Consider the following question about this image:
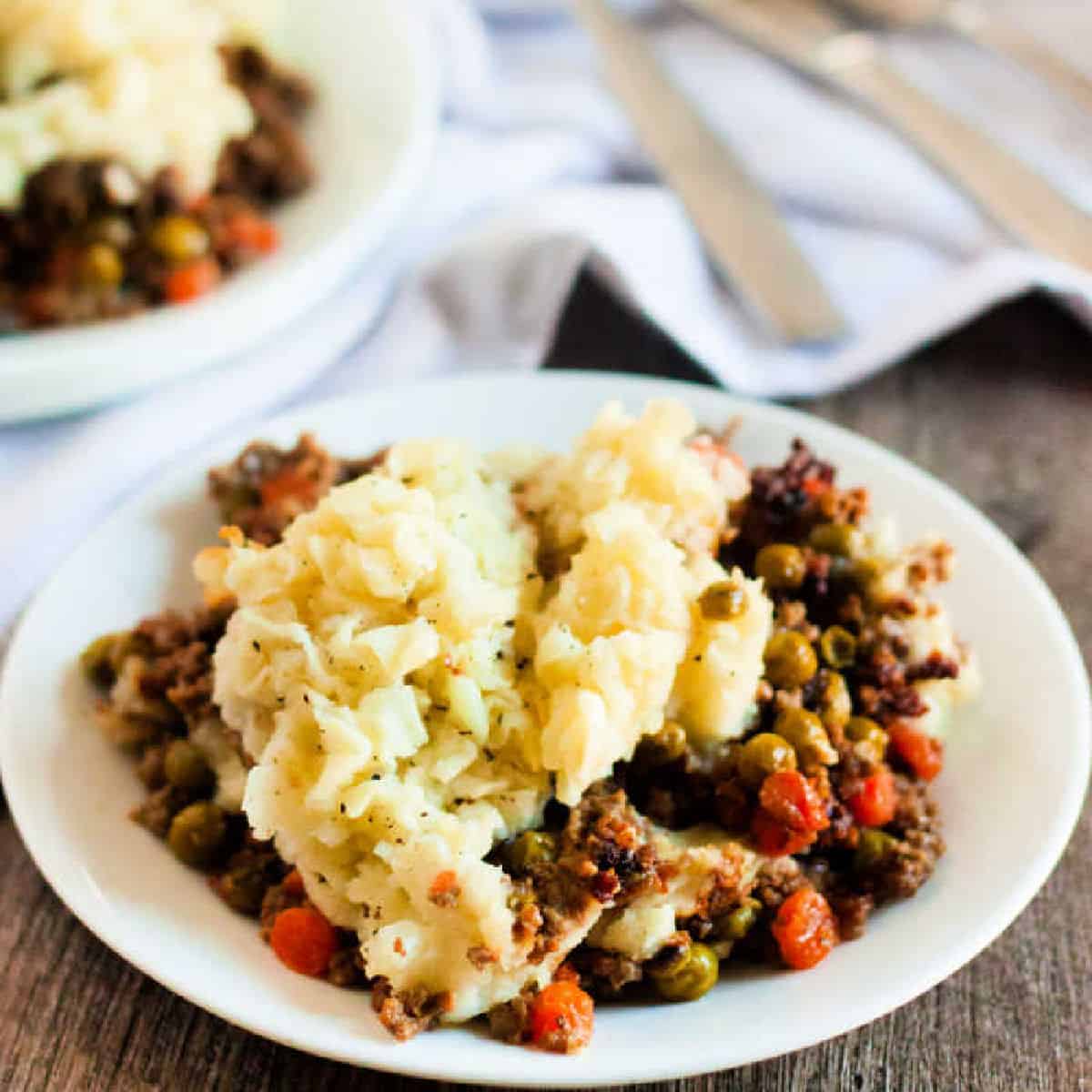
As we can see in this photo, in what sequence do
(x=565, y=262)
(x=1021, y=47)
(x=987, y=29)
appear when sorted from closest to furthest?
1. (x=565, y=262)
2. (x=1021, y=47)
3. (x=987, y=29)

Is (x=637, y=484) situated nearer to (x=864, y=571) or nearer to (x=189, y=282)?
(x=864, y=571)

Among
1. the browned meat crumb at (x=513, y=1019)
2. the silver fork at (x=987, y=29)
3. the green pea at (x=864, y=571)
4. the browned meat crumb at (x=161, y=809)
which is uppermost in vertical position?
the green pea at (x=864, y=571)

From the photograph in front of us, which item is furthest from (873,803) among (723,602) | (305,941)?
(305,941)

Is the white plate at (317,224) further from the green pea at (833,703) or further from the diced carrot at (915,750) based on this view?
the diced carrot at (915,750)

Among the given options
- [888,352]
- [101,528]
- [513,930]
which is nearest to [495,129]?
[888,352]

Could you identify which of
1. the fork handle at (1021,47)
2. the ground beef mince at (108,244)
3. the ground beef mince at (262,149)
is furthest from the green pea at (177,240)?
the fork handle at (1021,47)
